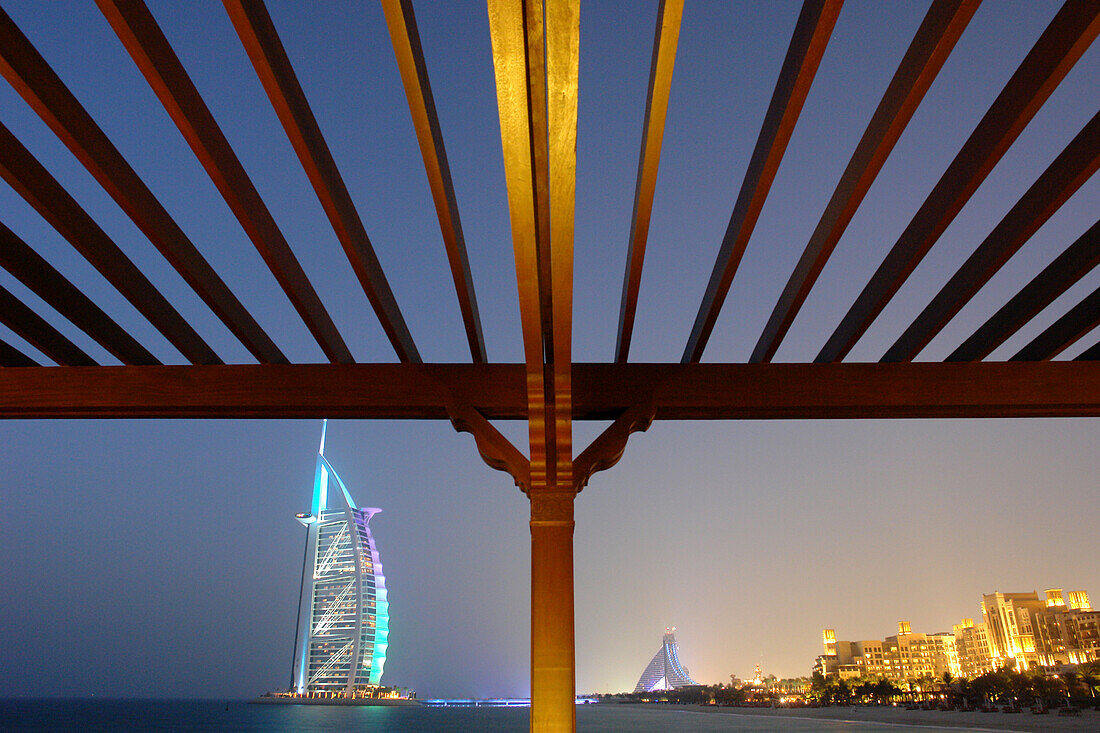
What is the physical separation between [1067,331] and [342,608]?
4913 cm

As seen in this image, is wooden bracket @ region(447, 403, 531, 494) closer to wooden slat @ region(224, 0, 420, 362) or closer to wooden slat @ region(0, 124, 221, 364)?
wooden slat @ region(224, 0, 420, 362)

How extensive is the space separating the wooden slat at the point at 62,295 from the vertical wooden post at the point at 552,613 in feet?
7.00

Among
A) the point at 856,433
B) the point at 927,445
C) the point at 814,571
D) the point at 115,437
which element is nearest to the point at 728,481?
the point at 814,571

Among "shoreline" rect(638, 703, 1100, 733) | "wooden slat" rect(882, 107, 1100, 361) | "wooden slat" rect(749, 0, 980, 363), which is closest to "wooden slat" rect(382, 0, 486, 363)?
"wooden slat" rect(749, 0, 980, 363)

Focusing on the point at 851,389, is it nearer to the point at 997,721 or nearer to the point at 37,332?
the point at 37,332

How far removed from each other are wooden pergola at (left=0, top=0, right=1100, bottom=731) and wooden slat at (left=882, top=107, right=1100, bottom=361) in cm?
1

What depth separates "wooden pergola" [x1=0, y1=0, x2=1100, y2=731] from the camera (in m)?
1.76

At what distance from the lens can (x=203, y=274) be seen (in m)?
3.11

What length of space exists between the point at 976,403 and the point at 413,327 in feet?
128

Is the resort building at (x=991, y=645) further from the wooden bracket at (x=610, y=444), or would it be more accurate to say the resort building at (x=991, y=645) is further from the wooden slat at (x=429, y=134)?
the wooden slat at (x=429, y=134)

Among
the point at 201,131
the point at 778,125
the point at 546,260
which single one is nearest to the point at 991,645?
the point at 546,260

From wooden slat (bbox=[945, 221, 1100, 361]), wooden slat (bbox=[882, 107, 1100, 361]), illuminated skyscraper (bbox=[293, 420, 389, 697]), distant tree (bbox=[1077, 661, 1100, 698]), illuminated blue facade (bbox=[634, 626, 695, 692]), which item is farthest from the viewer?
illuminated blue facade (bbox=[634, 626, 695, 692])

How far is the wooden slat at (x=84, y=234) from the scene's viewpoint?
94.0 inches

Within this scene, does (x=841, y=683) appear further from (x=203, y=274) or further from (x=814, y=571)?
(x=203, y=274)
